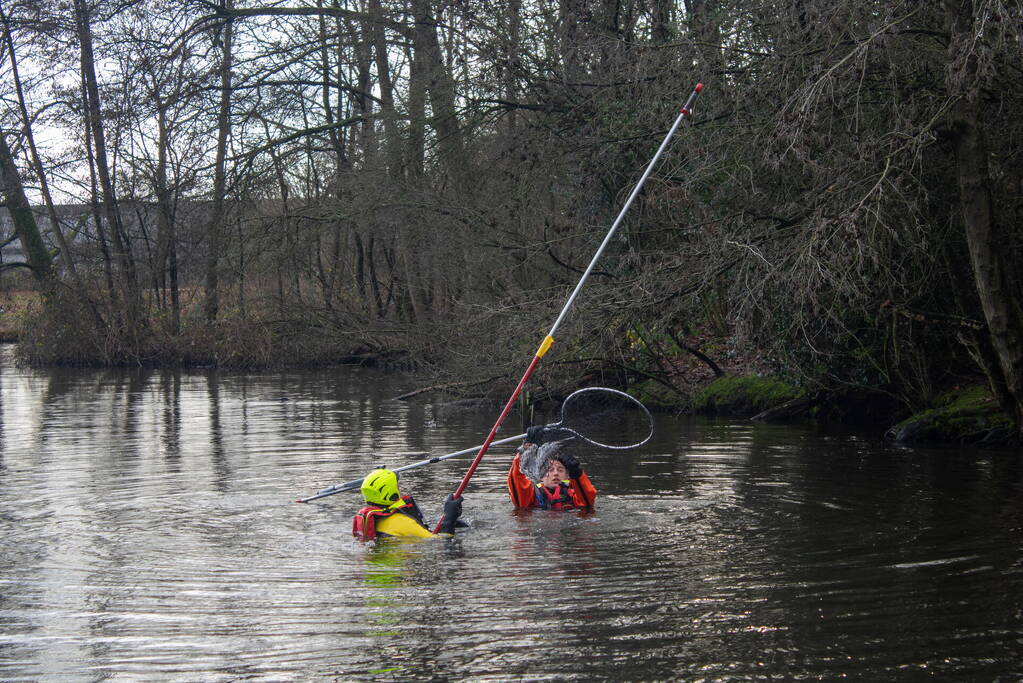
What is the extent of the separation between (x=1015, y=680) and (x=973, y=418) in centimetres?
1021

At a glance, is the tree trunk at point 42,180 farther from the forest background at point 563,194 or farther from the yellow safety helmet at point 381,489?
the yellow safety helmet at point 381,489

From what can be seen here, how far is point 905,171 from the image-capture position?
40.9ft

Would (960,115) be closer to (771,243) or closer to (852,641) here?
(771,243)

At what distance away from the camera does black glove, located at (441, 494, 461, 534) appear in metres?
9.94

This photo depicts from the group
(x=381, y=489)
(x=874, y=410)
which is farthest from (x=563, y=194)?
(x=381, y=489)

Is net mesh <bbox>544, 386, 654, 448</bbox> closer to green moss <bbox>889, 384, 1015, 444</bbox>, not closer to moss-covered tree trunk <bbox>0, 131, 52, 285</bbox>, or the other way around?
green moss <bbox>889, 384, 1015, 444</bbox>

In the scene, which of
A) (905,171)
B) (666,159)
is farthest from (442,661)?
(666,159)

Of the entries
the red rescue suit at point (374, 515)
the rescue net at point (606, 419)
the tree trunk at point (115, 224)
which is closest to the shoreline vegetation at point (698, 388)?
the rescue net at point (606, 419)

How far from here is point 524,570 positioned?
8836mm

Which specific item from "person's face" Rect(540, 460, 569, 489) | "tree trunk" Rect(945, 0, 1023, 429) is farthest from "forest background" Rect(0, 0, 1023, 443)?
"person's face" Rect(540, 460, 569, 489)

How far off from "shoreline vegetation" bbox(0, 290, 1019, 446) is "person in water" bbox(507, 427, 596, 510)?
6.20 m

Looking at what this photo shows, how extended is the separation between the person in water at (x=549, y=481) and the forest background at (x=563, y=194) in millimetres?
3049

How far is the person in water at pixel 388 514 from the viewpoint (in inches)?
394

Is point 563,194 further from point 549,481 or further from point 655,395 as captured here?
point 549,481
